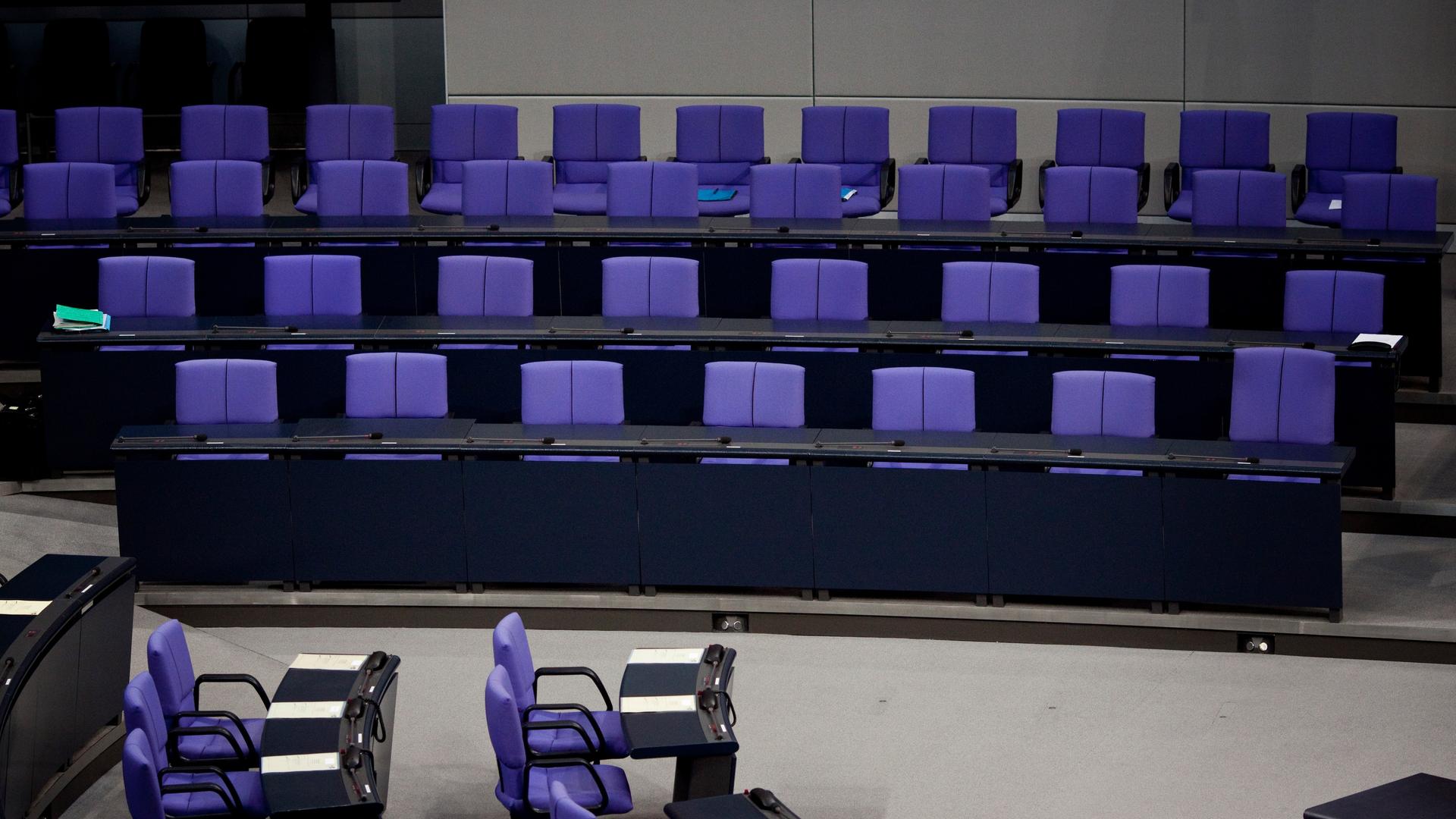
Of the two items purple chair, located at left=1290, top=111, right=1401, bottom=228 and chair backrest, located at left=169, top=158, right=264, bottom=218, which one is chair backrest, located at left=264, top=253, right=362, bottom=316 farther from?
purple chair, located at left=1290, top=111, right=1401, bottom=228

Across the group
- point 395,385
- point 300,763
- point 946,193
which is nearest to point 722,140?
point 946,193

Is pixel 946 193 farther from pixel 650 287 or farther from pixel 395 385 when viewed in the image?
pixel 395 385

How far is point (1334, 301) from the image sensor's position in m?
7.50

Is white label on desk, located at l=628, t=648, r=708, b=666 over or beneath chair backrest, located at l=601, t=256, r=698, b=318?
beneath

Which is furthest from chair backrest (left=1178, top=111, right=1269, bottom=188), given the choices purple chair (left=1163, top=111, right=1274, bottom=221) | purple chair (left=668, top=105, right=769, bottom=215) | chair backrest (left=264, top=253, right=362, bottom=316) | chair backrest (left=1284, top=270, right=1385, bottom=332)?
chair backrest (left=264, top=253, right=362, bottom=316)

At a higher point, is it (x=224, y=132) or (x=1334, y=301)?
(x=224, y=132)

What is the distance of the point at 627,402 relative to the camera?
7.69m

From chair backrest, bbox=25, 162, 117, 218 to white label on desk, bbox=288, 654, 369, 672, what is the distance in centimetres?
460

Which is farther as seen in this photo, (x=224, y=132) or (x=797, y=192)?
(x=224, y=132)

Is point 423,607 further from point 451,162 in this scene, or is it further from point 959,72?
point 959,72

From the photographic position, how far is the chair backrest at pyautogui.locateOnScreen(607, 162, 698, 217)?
28.8 feet

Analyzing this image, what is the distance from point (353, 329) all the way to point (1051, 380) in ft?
10.4

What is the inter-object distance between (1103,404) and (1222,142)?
10.6 feet

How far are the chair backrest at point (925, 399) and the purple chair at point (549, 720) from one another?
223 centimetres
